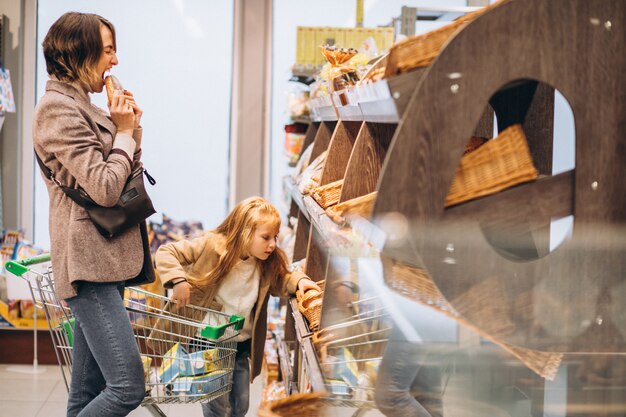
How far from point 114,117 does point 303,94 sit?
109 inches

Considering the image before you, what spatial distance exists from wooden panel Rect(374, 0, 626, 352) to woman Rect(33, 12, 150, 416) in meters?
1.31

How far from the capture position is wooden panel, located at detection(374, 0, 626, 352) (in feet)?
4.68

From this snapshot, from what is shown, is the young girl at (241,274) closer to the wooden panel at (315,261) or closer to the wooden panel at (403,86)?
the wooden panel at (315,261)

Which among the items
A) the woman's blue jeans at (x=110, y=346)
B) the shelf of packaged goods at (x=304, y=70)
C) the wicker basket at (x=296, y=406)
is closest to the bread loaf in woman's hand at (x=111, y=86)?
the woman's blue jeans at (x=110, y=346)

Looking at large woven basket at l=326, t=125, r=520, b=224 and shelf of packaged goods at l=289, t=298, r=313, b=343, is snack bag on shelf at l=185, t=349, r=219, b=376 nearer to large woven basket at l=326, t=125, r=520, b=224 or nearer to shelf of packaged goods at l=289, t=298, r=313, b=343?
shelf of packaged goods at l=289, t=298, r=313, b=343

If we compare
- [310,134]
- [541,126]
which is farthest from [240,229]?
[310,134]

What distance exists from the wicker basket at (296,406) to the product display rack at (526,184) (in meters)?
0.37

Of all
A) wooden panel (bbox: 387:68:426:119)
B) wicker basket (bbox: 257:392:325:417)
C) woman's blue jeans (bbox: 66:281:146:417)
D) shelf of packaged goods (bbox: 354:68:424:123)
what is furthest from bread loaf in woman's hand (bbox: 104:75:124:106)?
wooden panel (bbox: 387:68:426:119)

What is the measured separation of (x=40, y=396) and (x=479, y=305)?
395cm

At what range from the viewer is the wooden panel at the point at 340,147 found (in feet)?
9.89

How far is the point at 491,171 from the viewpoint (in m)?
1.49

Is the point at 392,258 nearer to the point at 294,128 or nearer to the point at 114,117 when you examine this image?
the point at 114,117

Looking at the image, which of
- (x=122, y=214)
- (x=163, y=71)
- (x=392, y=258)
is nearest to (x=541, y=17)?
(x=392, y=258)

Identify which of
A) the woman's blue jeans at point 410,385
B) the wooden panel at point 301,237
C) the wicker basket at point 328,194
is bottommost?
the woman's blue jeans at point 410,385
